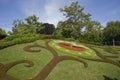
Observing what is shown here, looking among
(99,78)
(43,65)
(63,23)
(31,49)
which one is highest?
(63,23)

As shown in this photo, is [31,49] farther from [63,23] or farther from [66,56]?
[63,23]

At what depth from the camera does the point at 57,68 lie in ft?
45.9

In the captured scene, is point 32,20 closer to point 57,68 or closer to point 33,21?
point 33,21

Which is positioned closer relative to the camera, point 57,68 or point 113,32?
point 57,68

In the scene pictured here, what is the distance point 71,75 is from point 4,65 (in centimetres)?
581

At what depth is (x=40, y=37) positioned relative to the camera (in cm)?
2369

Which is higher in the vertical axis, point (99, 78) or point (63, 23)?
point (63, 23)

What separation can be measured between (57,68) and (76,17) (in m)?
35.5

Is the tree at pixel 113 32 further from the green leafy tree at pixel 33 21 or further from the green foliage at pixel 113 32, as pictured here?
the green leafy tree at pixel 33 21

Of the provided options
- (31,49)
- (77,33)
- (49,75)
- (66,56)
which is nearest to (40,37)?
(31,49)

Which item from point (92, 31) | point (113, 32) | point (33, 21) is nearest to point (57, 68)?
point (92, 31)

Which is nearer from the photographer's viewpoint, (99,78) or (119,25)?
(99,78)

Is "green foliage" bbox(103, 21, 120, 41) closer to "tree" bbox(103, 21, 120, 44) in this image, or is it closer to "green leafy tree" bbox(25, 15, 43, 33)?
"tree" bbox(103, 21, 120, 44)

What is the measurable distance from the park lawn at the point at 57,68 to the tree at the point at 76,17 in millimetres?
30394
